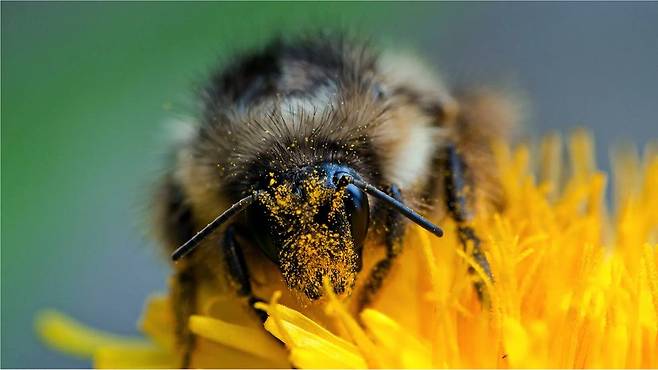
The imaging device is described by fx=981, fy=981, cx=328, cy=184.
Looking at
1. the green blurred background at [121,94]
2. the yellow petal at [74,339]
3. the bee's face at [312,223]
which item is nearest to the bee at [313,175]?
the bee's face at [312,223]

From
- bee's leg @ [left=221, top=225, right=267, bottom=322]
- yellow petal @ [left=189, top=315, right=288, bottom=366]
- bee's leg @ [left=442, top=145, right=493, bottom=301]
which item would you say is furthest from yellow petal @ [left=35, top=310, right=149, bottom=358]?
bee's leg @ [left=442, top=145, right=493, bottom=301]

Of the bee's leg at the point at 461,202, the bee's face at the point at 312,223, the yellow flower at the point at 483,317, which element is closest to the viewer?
the bee's face at the point at 312,223

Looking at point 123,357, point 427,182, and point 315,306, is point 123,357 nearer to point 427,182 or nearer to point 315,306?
point 315,306

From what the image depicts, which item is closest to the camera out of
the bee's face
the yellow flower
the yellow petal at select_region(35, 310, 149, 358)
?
the bee's face

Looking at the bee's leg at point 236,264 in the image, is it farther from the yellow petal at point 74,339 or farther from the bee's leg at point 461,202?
the yellow petal at point 74,339

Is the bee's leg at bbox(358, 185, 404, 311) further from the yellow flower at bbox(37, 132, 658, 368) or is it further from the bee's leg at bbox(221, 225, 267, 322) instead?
the bee's leg at bbox(221, 225, 267, 322)

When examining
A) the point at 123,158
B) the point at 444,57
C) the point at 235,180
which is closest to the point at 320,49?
the point at 235,180

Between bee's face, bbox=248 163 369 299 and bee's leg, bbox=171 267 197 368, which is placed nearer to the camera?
bee's face, bbox=248 163 369 299
